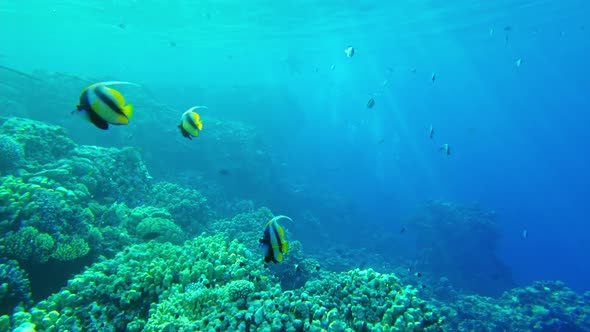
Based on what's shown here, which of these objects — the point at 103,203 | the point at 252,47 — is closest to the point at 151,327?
the point at 103,203

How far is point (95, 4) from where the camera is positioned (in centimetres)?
3303

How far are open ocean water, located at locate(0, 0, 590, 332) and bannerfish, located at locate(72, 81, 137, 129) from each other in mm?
12

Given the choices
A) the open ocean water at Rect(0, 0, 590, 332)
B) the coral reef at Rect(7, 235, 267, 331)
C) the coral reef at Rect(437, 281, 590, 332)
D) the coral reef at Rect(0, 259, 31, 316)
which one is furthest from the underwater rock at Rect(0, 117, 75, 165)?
the coral reef at Rect(437, 281, 590, 332)

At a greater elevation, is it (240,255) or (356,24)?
(356,24)

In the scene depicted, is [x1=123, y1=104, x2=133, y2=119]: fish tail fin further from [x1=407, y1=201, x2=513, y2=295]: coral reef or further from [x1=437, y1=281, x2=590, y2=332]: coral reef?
[x1=407, y1=201, x2=513, y2=295]: coral reef

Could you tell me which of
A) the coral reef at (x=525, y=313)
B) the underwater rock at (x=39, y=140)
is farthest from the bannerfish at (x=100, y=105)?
the coral reef at (x=525, y=313)

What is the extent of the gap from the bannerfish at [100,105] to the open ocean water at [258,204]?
12mm

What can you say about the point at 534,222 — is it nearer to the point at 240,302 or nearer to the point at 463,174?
the point at 463,174

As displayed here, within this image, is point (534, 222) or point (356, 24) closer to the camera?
point (356, 24)

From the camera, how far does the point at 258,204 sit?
2311cm

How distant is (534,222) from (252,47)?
64.6m

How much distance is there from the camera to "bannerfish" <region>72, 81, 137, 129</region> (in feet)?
7.54

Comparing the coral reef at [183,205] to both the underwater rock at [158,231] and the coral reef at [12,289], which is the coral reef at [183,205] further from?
the coral reef at [12,289]

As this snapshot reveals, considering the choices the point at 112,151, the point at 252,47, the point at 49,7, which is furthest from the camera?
the point at 252,47
